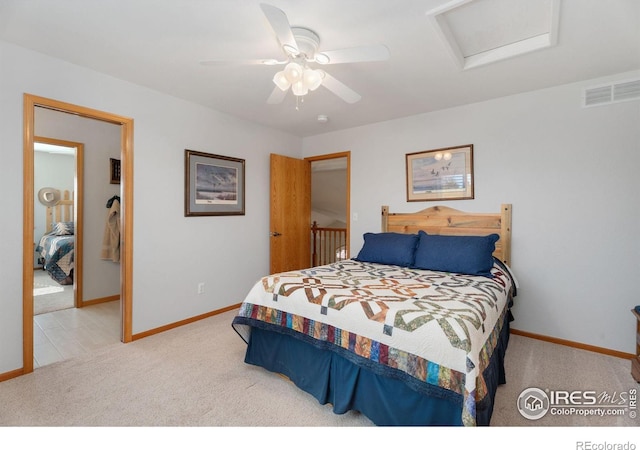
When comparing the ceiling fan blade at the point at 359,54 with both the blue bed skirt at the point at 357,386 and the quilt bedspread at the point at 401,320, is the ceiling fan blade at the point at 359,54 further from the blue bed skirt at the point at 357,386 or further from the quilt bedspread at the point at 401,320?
the blue bed skirt at the point at 357,386

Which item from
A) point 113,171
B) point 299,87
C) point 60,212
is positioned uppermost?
point 299,87

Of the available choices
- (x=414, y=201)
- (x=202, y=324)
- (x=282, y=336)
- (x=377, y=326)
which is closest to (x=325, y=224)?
(x=414, y=201)

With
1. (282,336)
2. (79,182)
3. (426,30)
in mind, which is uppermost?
(426,30)

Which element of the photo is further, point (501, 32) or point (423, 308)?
point (501, 32)

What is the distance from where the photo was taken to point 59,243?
4.61 meters

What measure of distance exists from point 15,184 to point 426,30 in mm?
3046

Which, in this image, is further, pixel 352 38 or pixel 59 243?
pixel 59 243

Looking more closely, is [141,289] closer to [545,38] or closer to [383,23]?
[383,23]

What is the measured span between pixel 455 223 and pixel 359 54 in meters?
2.24

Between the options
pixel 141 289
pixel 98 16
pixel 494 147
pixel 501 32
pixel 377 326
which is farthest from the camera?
pixel 494 147

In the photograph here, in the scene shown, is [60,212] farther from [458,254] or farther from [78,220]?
[458,254]

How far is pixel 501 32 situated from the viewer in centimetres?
210

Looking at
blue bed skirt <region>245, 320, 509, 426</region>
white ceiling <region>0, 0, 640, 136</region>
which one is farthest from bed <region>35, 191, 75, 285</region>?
blue bed skirt <region>245, 320, 509, 426</region>

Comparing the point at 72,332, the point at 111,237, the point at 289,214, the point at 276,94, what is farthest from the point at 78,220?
the point at 276,94
